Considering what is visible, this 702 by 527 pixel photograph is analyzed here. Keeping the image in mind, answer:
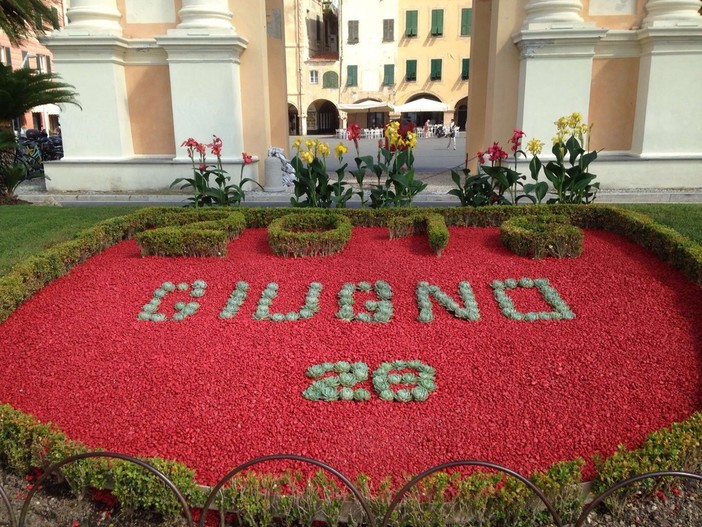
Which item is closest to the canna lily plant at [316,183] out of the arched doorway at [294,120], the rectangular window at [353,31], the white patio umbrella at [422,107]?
the white patio umbrella at [422,107]

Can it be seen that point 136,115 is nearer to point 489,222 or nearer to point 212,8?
point 212,8

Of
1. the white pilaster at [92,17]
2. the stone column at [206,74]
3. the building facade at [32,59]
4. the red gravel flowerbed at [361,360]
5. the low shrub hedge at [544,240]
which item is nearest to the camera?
the red gravel flowerbed at [361,360]

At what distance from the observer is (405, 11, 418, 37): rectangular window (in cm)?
4772

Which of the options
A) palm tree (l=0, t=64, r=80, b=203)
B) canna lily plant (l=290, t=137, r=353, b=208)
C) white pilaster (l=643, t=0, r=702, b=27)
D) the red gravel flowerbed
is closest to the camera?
the red gravel flowerbed

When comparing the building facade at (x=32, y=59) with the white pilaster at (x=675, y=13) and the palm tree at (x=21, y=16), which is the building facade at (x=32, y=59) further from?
the white pilaster at (x=675, y=13)

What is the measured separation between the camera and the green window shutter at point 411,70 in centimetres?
4859

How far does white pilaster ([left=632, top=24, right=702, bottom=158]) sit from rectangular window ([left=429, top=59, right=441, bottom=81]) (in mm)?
38191

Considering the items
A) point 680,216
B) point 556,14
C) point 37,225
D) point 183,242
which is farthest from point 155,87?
point 680,216

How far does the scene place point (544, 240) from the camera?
6.88 m

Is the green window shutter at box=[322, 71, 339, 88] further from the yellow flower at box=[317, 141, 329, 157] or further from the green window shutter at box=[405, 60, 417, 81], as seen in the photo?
the yellow flower at box=[317, 141, 329, 157]

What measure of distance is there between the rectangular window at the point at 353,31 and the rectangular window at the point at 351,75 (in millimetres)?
1995

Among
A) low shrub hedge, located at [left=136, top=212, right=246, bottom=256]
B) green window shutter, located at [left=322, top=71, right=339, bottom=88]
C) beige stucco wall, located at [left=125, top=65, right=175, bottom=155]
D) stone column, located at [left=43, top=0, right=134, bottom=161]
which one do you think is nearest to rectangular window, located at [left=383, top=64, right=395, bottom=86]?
green window shutter, located at [left=322, top=71, right=339, bottom=88]

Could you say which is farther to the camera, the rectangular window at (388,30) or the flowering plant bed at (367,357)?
the rectangular window at (388,30)

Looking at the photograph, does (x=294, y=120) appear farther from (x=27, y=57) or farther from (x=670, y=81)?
(x=670, y=81)
